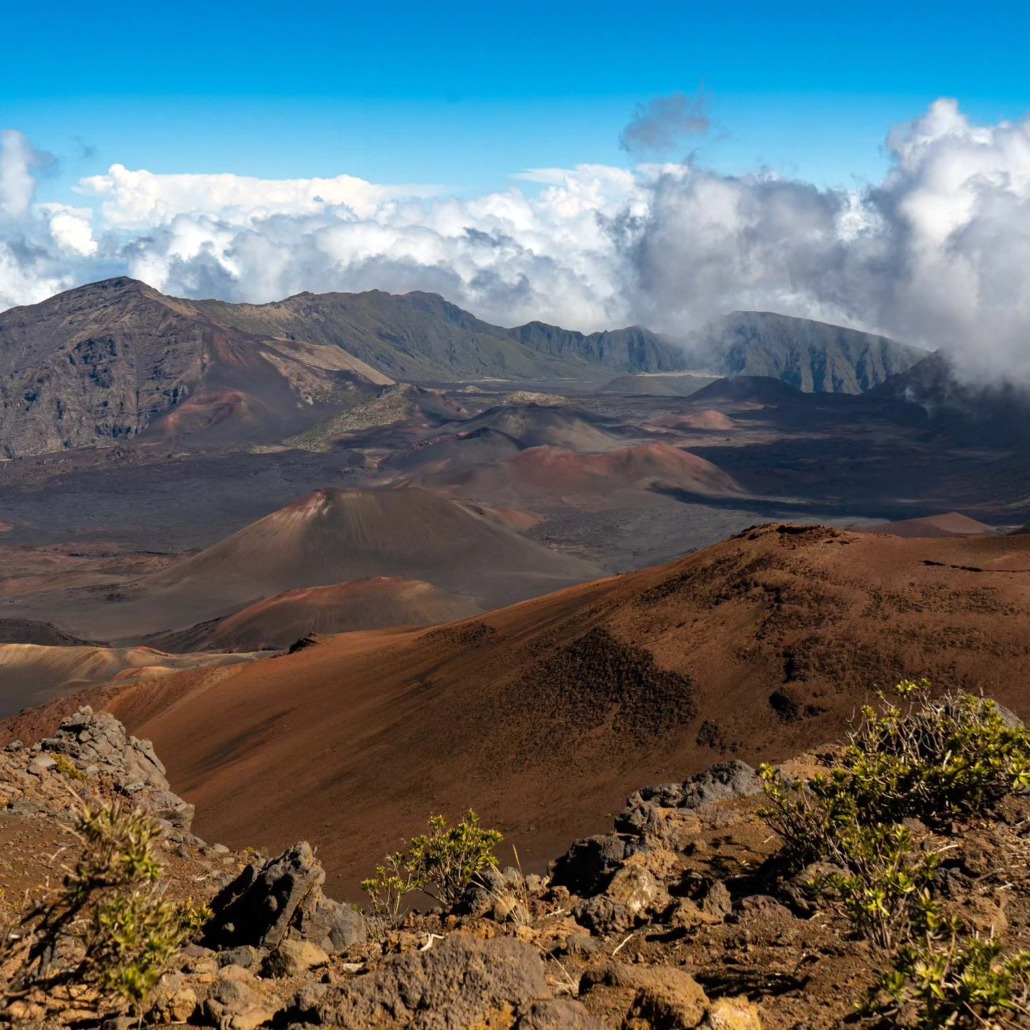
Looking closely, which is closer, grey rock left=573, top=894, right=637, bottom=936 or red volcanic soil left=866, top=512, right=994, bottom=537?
grey rock left=573, top=894, right=637, bottom=936

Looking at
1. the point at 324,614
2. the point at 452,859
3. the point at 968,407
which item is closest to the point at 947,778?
the point at 452,859

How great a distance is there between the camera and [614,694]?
2609 centimetres

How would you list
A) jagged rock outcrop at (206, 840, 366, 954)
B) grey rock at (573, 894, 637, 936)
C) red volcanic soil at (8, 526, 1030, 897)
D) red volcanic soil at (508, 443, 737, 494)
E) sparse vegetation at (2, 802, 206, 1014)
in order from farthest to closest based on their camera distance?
1. red volcanic soil at (508, 443, 737, 494)
2. red volcanic soil at (8, 526, 1030, 897)
3. jagged rock outcrop at (206, 840, 366, 954)
4. grey rock at (573, 894, 637, 936)
5. sparse vegetation at (2, 802, 206, 1014)

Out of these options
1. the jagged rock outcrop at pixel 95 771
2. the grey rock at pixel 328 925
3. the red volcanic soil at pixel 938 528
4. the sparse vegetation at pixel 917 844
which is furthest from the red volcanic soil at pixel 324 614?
the sparse vegetation at pixel 917 844

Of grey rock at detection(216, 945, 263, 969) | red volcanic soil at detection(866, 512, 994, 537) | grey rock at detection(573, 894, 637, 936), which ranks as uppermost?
grey rock at detection(573, 894, 637, 936)

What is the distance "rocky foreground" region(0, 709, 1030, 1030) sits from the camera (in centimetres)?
718

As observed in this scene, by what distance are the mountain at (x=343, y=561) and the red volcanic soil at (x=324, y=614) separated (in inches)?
330

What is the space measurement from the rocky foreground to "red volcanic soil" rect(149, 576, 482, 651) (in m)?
52.4

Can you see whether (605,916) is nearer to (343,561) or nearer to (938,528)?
(938,528)

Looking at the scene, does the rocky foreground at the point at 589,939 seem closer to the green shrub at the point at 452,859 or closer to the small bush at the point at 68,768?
the green shrub at the point at 452,859

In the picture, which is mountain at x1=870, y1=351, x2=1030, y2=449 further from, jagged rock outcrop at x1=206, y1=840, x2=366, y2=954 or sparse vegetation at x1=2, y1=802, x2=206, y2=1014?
sparse vegetation at x1=2, y1=802, x2=206, y2=1014

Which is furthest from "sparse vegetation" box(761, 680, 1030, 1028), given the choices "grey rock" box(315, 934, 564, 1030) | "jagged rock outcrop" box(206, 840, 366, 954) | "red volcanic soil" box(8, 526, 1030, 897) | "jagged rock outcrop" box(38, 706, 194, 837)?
"jagged rock outcrop" box(38, 706, 194, 837)

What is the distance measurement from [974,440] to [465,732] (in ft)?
505

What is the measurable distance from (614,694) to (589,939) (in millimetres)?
16899
